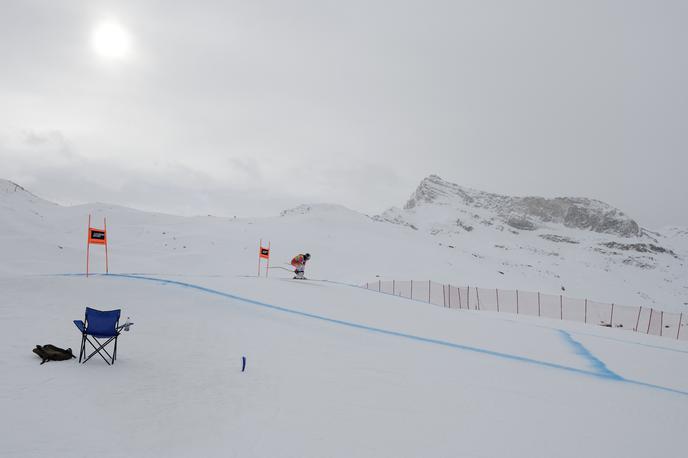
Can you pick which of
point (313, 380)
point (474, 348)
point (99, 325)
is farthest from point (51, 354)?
point (474, 348)

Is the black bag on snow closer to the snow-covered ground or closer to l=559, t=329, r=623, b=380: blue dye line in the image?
the snow-covered ground

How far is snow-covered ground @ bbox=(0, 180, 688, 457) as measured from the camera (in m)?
5.25

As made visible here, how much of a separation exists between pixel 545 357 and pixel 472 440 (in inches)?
277

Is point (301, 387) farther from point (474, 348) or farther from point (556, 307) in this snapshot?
point (556, 307)

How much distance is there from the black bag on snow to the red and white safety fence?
18347 mm

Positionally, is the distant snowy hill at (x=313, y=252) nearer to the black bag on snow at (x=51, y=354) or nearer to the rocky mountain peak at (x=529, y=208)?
the black bag on snow at (x=51, y=354)

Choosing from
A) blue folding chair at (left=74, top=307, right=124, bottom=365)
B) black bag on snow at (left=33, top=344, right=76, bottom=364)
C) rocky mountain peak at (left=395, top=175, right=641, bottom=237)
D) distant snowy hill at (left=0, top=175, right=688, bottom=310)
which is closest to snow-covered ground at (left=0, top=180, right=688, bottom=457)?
black bag on snow at (left=33, top=344, right=76, bottom=364)

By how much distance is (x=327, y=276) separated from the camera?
3491cm

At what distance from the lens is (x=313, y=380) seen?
7.52m

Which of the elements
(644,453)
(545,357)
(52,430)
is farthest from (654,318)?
(52,430)

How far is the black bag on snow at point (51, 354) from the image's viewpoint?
704 cm

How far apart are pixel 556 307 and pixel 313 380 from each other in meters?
22.7

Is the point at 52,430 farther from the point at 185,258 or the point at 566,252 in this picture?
the point at 566,252

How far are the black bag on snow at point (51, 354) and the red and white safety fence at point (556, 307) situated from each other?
1835 centimetres
